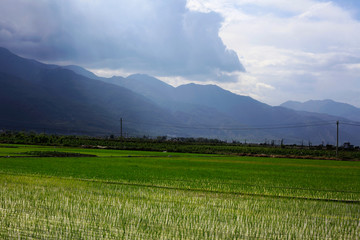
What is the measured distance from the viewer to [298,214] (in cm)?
1017

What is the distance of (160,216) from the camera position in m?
8.81

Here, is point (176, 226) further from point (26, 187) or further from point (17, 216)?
point (26, 187)

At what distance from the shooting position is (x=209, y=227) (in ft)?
25.8

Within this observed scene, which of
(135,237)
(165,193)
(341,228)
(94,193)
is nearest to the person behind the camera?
(135,237)

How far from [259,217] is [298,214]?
1465mm

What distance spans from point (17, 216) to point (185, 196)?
242 inches

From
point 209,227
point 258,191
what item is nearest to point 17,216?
point 209,227

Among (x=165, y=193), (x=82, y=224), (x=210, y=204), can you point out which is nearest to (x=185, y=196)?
(x=165, y=193)

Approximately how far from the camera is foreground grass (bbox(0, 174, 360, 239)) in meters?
7.04

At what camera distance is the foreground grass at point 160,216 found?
7.04 metres

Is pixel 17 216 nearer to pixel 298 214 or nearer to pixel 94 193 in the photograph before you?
pixel 94 193

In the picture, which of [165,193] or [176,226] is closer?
[176,226]

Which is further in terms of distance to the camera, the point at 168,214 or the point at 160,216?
the point at 168,214

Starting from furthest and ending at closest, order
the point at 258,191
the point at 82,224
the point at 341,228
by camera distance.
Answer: the point at 258,191
the point at 341,228
the point at 82,224
